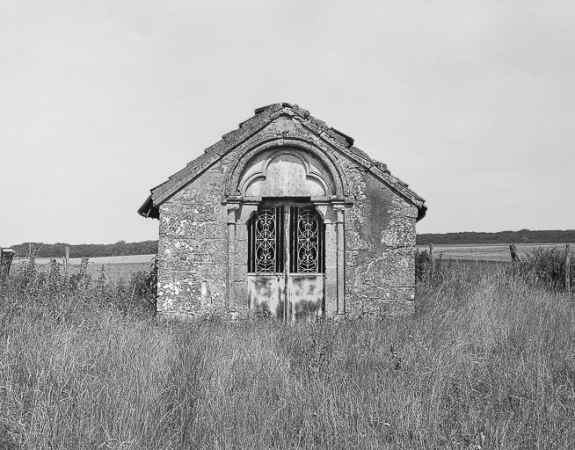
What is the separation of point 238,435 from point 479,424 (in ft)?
6.88

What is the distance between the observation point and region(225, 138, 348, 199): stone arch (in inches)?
379

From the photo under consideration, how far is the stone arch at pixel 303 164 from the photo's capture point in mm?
9625

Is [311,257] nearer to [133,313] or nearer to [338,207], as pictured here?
[338,207]

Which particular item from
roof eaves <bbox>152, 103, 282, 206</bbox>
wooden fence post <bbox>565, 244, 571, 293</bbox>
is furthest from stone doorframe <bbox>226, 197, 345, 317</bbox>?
wooden fence post <bbox>565, 244, 571, 293</bbox>

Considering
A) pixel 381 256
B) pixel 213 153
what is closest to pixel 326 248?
pixel 381 256

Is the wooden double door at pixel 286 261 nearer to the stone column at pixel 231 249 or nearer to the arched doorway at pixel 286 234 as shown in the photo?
the arched doorway at pixel 286 234

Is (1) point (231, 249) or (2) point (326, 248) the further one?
(2) point (326, 248)

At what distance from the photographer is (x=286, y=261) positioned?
31.9 ft

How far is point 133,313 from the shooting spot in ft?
30.5

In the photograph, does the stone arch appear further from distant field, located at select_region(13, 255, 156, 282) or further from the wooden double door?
distant field, located at select_region(13, 255, 156, 282)

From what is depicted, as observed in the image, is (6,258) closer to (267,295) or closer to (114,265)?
(267,295)

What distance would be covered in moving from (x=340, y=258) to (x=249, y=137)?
9.02ft

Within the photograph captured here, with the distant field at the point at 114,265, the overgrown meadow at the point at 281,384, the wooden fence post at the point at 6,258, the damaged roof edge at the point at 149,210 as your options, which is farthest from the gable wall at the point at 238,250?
the wooden fence post at the point at 6,258

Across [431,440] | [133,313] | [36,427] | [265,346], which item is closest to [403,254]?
[265,346]
